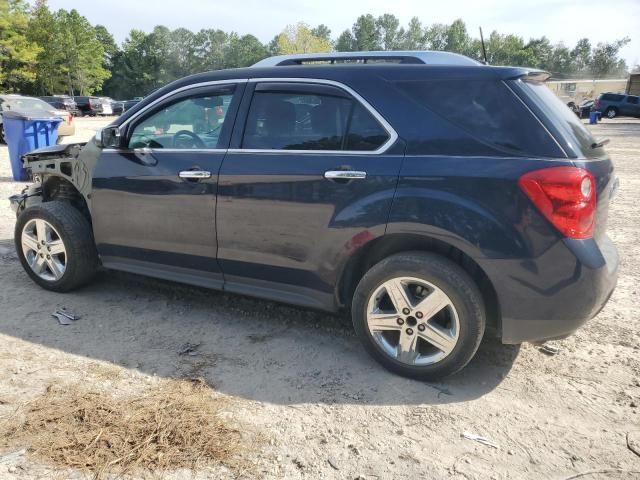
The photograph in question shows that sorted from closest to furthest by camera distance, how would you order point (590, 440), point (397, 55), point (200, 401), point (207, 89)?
point (590, 440) → point (200, 401) → point (397, 55) → point (207, 89)

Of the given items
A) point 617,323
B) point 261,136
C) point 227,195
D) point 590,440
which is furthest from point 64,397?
point 617,323

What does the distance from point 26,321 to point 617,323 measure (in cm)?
437

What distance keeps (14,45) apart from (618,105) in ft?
138

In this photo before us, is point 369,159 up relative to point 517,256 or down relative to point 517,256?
up

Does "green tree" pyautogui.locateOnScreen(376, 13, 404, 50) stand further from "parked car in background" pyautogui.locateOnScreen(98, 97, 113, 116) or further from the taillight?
the taillight

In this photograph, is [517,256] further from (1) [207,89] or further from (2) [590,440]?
(1) [207,89]

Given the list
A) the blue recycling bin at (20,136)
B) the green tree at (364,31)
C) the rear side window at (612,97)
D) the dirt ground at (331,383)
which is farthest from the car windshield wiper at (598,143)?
the green tree at (364,31)

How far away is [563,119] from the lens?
2.90 metres

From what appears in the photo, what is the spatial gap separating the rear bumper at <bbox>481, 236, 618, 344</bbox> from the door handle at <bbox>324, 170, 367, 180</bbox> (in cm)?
85

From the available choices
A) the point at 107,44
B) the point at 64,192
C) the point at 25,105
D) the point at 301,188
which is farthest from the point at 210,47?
the point at 301,188

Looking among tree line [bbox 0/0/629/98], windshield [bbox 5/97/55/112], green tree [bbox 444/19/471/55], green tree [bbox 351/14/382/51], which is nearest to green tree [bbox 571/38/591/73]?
tree line [bbox 0/0/629/98]

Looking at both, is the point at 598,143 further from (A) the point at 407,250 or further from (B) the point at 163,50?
(B) the point at 163,50

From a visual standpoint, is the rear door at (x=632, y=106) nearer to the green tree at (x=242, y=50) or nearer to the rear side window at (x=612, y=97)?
A: the rear side window at (x=612, y=97)

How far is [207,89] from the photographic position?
367 cm
